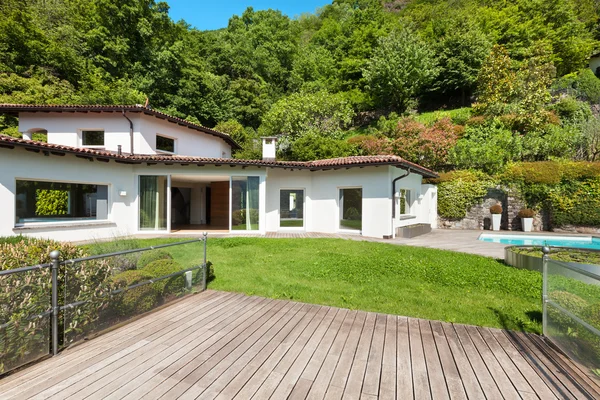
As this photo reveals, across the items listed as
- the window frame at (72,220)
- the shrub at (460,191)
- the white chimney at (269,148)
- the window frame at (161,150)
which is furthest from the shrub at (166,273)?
the shrub at (460,191)

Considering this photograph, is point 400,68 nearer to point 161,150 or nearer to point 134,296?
point 161,150

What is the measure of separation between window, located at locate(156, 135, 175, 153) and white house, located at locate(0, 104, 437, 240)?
5 cm

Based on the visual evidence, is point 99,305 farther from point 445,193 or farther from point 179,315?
point 445,193

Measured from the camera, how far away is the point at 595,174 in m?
13.2

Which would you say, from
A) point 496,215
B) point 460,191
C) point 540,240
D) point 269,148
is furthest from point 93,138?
point 496,215

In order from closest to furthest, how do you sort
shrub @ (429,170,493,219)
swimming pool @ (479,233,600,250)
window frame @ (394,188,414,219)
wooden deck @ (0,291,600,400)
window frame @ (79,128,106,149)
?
wooden deck @ (0,291,600,400)
swimming pool @ (479,233,600,250)
window frame @ (394,188,414,219)
window frame @ (79,128,106,149)
shrub @ (429,170,493,219)

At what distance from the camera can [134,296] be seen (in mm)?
3750

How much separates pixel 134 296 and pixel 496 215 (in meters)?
17.5

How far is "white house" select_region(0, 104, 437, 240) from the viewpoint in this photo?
885cm

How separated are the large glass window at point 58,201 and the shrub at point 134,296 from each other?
803 centimetres

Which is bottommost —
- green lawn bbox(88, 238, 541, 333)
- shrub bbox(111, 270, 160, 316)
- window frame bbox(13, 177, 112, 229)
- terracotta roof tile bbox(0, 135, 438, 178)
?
green lawn bbox(88, 238, 541, 333)

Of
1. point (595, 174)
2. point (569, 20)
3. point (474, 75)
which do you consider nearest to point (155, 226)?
point (595, 174)

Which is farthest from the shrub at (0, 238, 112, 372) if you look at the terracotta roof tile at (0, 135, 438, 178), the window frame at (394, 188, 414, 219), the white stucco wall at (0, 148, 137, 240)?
the window frame at (394, 188, 414, 219)

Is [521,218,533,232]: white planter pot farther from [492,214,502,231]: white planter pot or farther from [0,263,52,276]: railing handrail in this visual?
[0,263,52,276]: railing handrail
